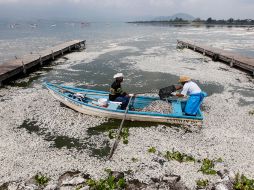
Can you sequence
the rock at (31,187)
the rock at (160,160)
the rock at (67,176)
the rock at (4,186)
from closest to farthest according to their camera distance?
the rock at (31,187) < the rock at (4,186) < the rock at (67,176) < the rock at (160,160)

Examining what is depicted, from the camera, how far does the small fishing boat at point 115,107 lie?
13.4 m

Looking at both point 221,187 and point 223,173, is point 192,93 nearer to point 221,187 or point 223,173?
point 223,173

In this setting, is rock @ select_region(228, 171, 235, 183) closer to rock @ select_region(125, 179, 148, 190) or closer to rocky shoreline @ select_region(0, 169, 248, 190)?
rocky shoreline @ select_region(0, 169, 248, 190)

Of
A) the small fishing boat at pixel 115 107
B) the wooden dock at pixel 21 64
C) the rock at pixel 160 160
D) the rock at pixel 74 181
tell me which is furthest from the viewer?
the wooden dock at pixel 21 64

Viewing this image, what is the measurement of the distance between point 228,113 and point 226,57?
16.2 metres

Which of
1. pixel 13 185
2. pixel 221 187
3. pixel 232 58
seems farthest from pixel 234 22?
pixel 13 185

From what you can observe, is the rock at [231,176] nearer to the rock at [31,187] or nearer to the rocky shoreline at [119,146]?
the rocky shoreline at [119,146]

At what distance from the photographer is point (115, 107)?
14.0 metres

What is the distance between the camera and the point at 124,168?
1015 cm

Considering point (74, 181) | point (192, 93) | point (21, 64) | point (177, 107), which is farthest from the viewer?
point (21, 64)

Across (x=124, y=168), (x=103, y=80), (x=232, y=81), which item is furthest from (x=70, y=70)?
(x=124, y=168)

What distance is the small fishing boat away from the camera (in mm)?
13367

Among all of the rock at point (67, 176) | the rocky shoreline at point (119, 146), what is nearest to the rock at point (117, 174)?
the rocky shoreline at point (119, 146)

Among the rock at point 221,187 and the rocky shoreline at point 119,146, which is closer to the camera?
the rock at point 221,187
